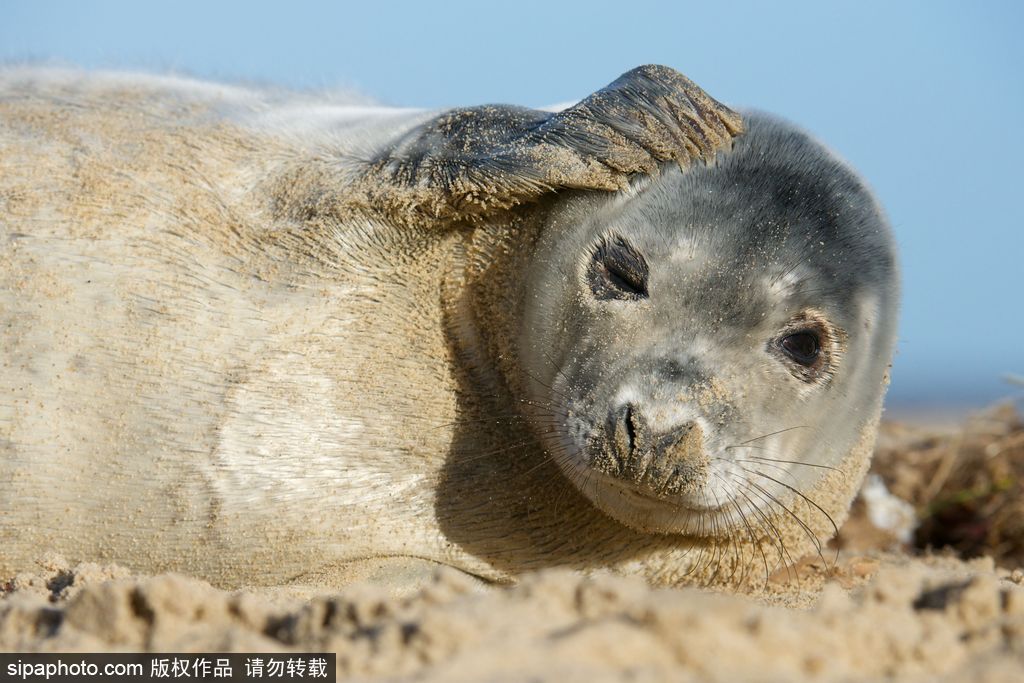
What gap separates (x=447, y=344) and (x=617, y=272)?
67cm

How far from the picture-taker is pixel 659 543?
3689 millimetres

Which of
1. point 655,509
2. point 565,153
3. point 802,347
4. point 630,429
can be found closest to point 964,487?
point 802,347

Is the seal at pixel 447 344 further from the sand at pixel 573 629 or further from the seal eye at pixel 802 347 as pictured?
the sand at pixel 573 629

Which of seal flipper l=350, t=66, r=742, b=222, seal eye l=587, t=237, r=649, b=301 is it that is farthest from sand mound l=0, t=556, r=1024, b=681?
seal flipper l=350, t=66, r=742, b=222

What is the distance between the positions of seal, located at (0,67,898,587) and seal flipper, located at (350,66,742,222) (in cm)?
1

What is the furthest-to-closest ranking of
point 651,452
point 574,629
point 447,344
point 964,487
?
point 964,487 → point 447,344 → point 651,452 → point 574,629

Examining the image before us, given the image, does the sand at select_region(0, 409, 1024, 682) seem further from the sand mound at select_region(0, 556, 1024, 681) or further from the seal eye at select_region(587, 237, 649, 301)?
the seal eye at select_region(587, 237, 649, 301)

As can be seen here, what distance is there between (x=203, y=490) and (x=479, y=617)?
65.2 inches

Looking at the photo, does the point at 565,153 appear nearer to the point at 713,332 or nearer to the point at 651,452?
the point at 713,332

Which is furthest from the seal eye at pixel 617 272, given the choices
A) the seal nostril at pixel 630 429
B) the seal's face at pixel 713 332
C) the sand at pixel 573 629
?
the sand at pixel 573 629

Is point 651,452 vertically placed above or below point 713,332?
below

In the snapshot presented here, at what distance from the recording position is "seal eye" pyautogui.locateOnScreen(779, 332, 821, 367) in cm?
338

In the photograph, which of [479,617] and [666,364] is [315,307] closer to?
[666,364]

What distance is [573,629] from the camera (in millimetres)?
1870
